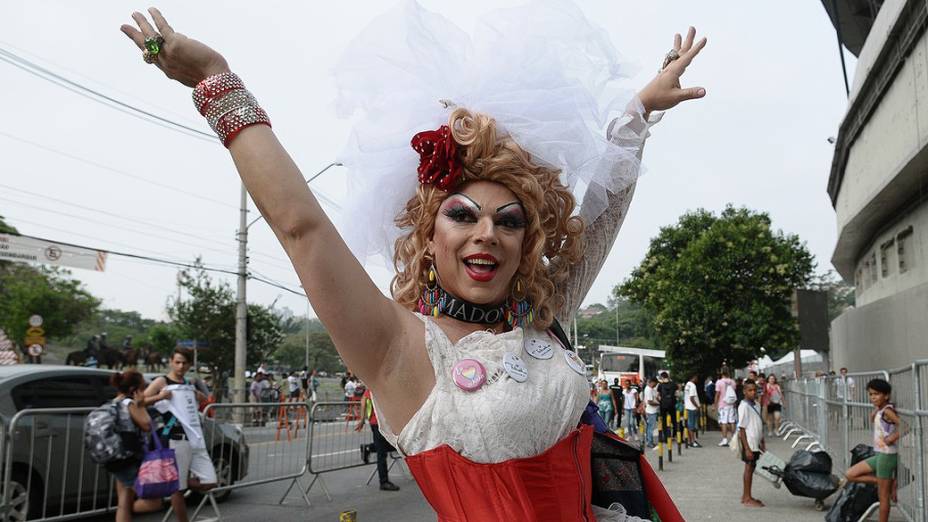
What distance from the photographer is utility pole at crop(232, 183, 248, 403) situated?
1828 cm

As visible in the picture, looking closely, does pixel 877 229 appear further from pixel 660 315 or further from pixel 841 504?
pixel 841 504

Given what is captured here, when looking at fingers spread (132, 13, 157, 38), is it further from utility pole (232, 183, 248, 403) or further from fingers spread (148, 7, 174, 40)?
utility pole (232, 183, 248, 403)

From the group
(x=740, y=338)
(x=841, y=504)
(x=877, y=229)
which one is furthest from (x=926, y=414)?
(x=740, y=338)

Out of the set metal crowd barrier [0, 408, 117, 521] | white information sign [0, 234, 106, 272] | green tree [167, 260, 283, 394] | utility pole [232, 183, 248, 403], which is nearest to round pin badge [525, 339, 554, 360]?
metal crowd barrier [0, 408, 117, 521]

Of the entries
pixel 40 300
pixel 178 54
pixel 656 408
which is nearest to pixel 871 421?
pixel 178 54

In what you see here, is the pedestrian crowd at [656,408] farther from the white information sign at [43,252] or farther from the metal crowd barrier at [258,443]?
the white information sign at [43,252]

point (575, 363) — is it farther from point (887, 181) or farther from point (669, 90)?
point (887, 181)

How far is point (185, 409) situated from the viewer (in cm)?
671

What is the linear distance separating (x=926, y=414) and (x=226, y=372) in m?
30.2

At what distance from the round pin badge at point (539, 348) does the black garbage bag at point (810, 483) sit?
8.13 meters

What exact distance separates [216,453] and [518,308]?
736 cm

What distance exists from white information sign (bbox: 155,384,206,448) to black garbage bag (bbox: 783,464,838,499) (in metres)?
6.63

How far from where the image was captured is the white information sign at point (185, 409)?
6.61m

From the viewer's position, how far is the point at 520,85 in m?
1.81
